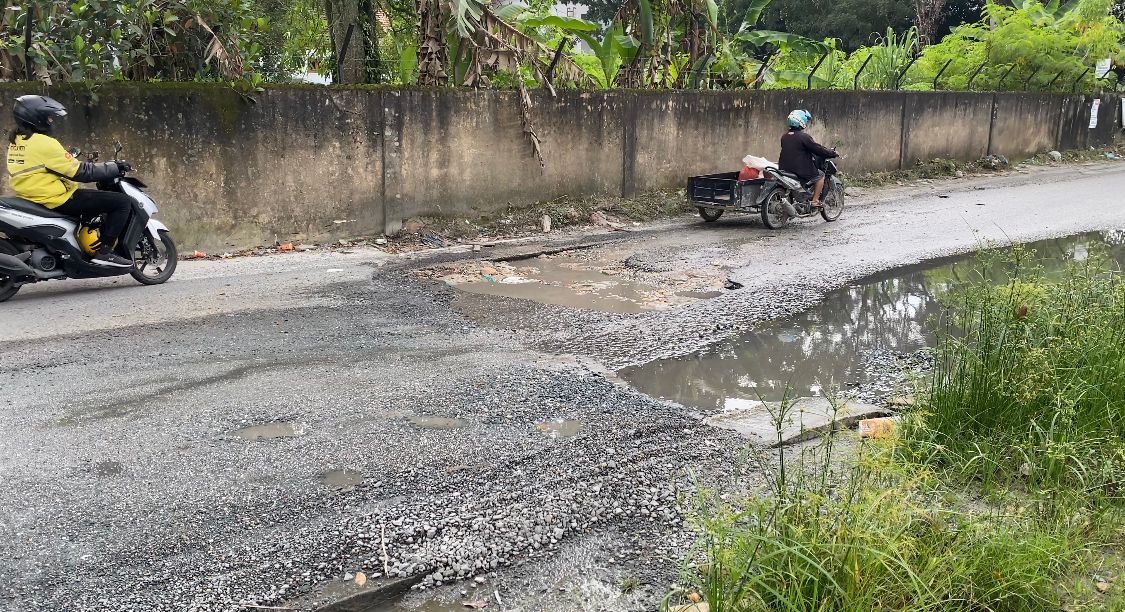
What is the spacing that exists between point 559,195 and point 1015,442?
29.0 ft

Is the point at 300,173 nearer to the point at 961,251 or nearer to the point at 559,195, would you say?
the point at 559,195

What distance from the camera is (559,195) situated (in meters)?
12.3

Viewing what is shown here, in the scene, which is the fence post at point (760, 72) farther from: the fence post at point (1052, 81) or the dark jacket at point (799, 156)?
the fence post at point (1052, 81)

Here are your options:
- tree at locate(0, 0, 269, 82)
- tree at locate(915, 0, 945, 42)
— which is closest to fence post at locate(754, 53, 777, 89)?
tree at locate(0, 0, 269, 82)

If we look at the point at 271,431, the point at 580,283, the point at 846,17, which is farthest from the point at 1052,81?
the point at 271,431

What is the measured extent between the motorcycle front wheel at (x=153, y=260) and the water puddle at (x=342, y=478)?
473 centimetres

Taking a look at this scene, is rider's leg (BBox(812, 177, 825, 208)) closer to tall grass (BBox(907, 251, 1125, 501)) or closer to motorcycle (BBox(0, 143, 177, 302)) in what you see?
tall grass (BBox(907, 251, 1125, 501))

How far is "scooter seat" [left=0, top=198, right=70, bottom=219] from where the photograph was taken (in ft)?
23.7

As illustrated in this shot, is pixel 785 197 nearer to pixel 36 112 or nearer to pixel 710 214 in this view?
pixel 710 214

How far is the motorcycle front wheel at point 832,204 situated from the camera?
12.1 meters

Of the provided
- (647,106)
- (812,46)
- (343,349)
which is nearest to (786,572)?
(343,349)

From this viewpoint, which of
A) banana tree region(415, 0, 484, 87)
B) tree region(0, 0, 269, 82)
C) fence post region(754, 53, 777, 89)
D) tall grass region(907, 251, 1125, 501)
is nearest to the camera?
tall grass region(907, 251, 1125, 501)

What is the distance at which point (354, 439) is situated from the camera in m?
4.52

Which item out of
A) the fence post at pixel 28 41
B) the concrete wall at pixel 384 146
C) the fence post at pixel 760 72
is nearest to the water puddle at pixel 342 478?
the concrete wall at pixel 384 146
